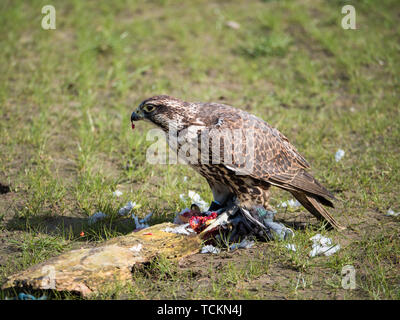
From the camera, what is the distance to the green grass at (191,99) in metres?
3.66

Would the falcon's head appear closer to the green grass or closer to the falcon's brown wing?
the falcon's brown wing

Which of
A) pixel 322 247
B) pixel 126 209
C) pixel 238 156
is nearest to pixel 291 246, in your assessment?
pixel 322 247

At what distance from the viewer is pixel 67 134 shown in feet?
19.4

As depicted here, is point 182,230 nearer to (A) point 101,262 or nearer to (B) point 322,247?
(A) point 101,262

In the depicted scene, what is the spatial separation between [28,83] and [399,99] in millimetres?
5430

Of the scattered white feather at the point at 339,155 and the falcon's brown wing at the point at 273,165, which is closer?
the falcon's brown wing at the point at 273,165

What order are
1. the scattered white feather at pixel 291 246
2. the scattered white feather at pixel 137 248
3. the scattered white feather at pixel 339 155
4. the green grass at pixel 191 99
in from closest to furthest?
the scattered white feather at pixel 137 248 → the green grass at pixel 191 99 → the scattered white feather at pixel 291 246 → the scattered white feather at pixel 339 155

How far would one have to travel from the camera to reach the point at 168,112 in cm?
399

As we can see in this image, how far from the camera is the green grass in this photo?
12.0 ft

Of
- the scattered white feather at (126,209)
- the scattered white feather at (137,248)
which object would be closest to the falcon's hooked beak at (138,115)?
the scattered white feather at (126,209)

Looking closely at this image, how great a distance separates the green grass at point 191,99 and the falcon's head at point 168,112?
38.9 inches

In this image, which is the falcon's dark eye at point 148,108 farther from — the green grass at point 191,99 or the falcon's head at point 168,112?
the green grass at point 191,99
